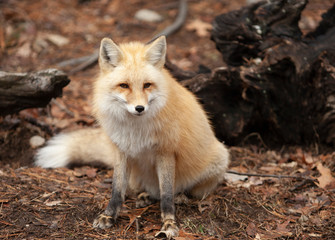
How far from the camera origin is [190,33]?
8.89m

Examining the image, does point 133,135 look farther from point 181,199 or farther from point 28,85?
point 28,85

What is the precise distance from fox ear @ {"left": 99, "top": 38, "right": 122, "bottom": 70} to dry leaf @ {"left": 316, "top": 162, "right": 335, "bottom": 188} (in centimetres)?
275

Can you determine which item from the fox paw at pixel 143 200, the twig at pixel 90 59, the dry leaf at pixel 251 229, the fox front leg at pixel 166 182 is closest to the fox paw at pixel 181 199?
the fox paw at pixel 143 200

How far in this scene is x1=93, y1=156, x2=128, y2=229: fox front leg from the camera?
11.3 ft

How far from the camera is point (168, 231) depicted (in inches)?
129

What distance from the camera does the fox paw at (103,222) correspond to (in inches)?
134

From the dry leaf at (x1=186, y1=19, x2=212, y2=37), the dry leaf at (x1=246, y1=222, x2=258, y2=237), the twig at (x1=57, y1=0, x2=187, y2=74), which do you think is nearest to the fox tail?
the dry leaf at (x1=246, y1=222, x2=258, y2=237)

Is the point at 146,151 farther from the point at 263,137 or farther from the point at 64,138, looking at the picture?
the point at 263,137

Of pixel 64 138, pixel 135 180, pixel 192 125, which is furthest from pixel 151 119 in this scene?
pixel 64 138

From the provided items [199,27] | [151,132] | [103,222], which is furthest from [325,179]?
[199,27]

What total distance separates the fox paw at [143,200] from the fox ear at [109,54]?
155 cm

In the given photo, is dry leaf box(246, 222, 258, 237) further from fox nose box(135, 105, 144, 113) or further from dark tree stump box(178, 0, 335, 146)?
dark tree stump box(178, 0, 335, 146)

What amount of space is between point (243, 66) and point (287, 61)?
0.59 m

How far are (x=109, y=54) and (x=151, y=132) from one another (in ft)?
2.72
